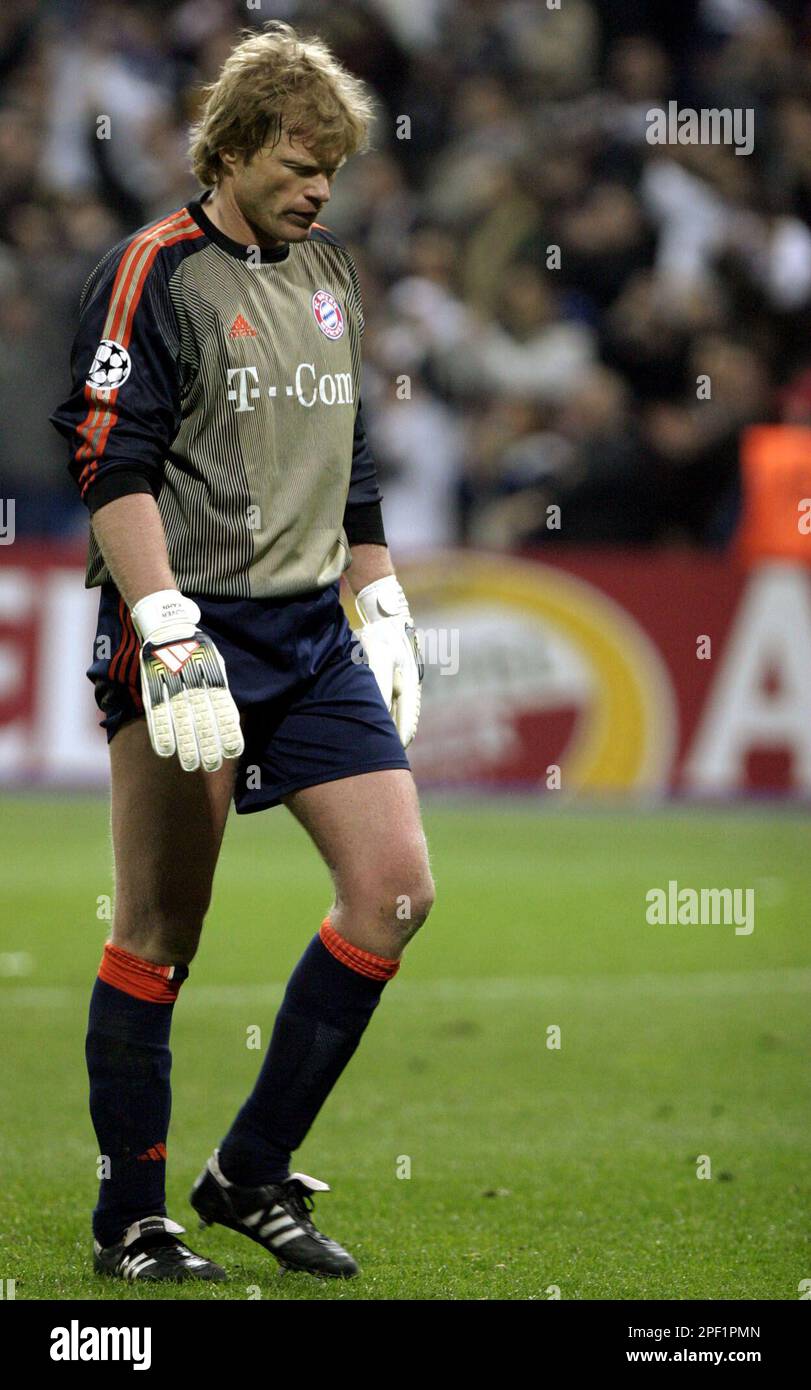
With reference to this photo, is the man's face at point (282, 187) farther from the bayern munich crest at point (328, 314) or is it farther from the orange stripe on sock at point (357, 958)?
the orange stripe on sock at point (357, 958)

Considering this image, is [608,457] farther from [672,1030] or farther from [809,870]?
[672,1030]

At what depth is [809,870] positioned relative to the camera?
10.1 meters

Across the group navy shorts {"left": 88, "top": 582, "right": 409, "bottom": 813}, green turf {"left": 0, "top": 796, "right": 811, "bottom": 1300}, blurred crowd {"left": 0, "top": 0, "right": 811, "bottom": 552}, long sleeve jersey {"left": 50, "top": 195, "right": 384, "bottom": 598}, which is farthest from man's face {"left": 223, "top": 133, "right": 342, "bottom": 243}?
blurred crowd {"left": 0, "top": 0, "right": 811, "bottom": 552}

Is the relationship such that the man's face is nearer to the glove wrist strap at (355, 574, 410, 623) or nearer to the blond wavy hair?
the blond wavy hair

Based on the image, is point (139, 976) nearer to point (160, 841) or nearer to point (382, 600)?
point (160, 841)

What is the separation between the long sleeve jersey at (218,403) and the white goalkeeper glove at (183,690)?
0.25m

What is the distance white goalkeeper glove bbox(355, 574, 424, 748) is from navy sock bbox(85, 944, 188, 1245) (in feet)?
2.65

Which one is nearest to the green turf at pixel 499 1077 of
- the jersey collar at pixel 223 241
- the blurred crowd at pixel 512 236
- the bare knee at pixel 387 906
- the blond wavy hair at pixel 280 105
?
the bare knee at pixel 387 906

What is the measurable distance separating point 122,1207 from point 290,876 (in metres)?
5.99

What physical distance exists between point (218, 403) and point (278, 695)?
0.57m

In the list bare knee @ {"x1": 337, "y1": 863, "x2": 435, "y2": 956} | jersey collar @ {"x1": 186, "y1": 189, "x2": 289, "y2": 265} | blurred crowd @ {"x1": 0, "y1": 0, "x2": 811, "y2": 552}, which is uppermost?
blurred crowd @ {"x1": 0, "y1": 0, "x2": 811, "y2": 552}

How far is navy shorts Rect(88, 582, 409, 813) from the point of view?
3.94 metres

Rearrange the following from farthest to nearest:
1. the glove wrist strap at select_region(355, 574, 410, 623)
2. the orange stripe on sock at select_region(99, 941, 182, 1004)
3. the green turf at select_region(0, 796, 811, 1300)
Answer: the glove wrist strap at select_region(355, 574, 410, 623)
the green turf at select_region(0, 796, 811, 1300)
the orange stripe on sock at select_region(99, 941, 182, 1004)
